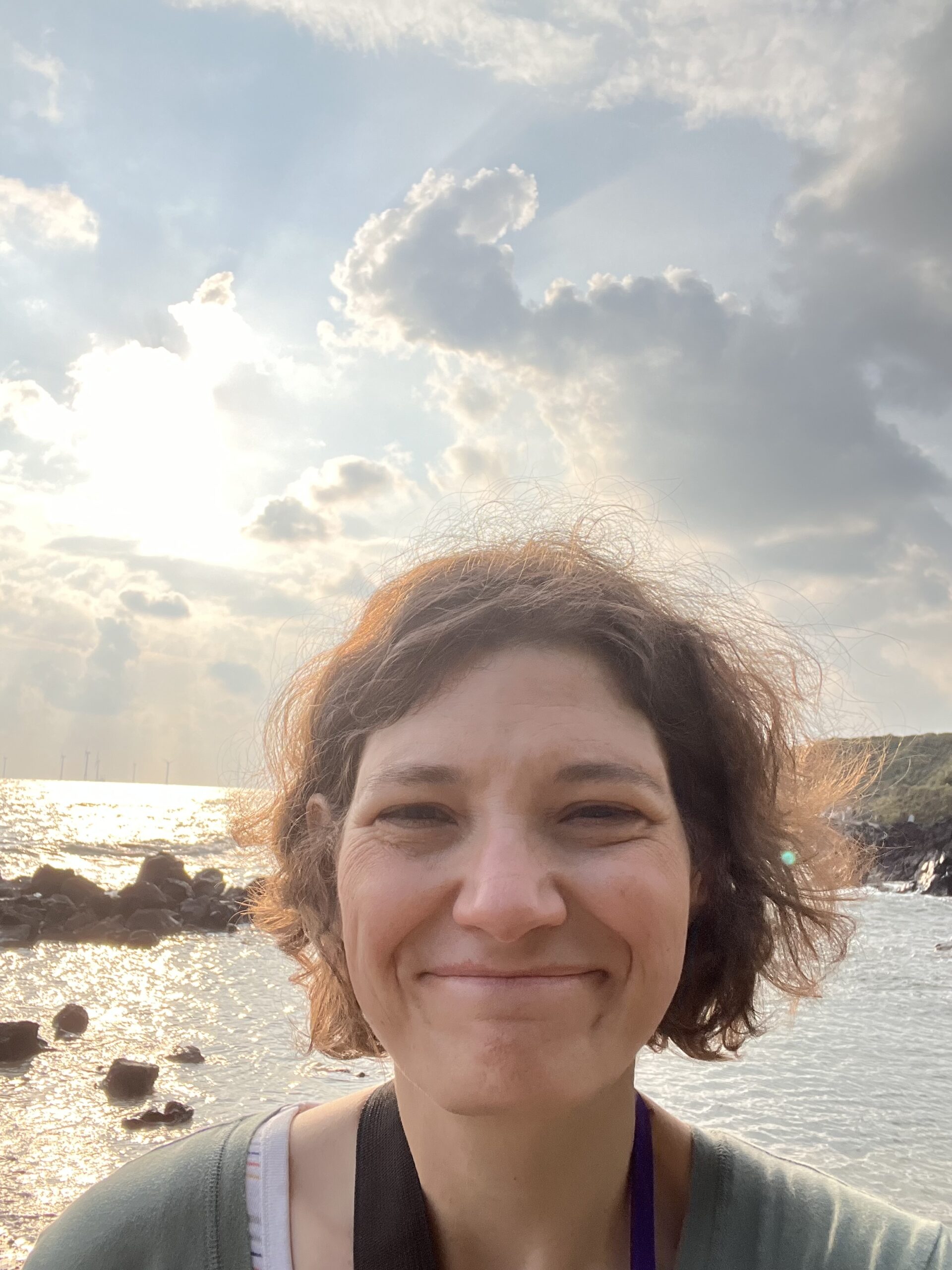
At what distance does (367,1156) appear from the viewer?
196 centimetres

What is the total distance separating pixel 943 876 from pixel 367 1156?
27776 mm

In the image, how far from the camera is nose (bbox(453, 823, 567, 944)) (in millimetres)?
1622

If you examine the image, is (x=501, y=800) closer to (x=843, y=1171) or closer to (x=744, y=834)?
(x=744, y=834)

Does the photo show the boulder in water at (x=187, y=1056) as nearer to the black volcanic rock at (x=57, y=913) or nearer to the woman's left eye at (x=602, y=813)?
the woman's left eye at (x=602, y=813)

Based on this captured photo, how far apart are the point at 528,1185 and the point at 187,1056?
7.75 metres

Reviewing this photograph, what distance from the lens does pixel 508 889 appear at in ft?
5.35

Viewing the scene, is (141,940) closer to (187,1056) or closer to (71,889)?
(71,889)

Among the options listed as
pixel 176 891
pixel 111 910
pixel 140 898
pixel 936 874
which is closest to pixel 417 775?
pixel 111 910

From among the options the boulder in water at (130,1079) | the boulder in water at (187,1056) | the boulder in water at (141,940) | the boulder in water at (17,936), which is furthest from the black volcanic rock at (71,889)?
the boulder in water at (130,1079)

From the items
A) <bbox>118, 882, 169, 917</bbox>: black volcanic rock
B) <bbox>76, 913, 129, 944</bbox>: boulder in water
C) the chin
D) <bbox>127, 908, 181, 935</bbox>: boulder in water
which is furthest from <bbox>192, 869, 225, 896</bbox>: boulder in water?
the chin

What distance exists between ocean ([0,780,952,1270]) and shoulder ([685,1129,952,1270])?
3.85 ft

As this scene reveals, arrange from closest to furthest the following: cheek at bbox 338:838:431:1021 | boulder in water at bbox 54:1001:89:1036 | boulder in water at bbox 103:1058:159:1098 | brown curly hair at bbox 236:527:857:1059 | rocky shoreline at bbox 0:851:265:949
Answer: cheek at bbox 338:838:431:1021, brown curly hair at bbox 236:527:857:1059, boulder in water at bbox 103:1058:159:1098, boulder in water at bbox 54:1001:89:1036, rocky shoreline at bbox 0:851:265:949

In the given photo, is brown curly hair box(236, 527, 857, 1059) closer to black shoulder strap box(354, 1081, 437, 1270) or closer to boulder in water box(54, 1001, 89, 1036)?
black shoulder strap box(354, 1081, 437, 1270)

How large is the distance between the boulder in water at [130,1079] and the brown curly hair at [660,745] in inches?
226
